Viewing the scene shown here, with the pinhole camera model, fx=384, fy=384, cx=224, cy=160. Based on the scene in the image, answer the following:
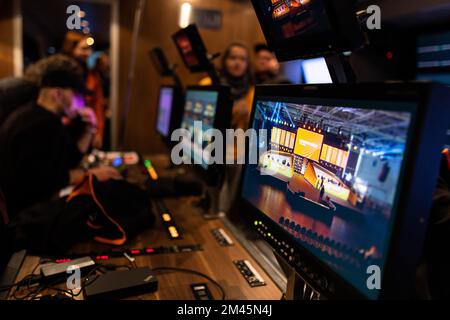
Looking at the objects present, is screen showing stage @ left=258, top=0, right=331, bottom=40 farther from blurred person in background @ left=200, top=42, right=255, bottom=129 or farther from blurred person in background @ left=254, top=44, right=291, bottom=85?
blurred person in background @ left=254, top=44, right=291, bottom=85

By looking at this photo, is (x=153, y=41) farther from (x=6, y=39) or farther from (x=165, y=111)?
(x=165, y=111)

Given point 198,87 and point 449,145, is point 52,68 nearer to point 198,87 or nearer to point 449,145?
point 198,87

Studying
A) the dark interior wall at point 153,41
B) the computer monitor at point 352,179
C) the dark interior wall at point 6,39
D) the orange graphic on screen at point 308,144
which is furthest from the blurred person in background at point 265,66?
the orange graphic on screen at point 308,144

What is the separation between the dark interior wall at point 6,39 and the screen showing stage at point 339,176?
3808 millimetres

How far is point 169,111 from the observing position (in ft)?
7.80

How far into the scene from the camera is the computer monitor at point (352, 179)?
541 mm

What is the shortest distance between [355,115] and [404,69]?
11.3 feet

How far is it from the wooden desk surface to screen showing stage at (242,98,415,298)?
269mm

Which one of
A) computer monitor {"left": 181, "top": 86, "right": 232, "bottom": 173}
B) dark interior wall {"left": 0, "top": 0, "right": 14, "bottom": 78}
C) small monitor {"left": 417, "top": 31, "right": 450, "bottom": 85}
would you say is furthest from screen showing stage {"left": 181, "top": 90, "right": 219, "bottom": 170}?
dark interior wall {"left": 0, "top": 0, "right": 14, "bottom": 78}

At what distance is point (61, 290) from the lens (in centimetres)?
103

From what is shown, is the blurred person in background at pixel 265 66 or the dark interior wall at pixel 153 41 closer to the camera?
the blurred person in background at pixel 265 66

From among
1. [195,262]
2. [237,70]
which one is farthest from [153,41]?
[195,262]
